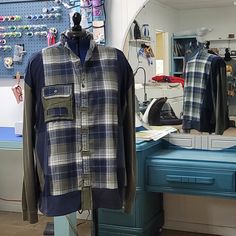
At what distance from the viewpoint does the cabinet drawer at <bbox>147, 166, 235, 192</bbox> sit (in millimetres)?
2596

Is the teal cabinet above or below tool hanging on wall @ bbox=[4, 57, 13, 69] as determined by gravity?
below

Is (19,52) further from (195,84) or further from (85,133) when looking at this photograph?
(85,133)

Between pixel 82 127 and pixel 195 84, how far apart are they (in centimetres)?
130

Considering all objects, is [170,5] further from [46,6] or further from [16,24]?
[16,24]

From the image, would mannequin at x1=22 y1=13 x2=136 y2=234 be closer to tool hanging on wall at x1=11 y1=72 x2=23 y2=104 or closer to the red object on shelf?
the red object on shelf

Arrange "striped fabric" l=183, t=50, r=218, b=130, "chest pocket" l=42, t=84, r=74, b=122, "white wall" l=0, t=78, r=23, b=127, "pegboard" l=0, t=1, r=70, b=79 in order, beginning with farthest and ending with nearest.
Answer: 1. "white wall" l=0, t=78, r=23, b=127
2. "pegboard" l=0, t=1, r=70, b=79
3. "striped fabric" l=183, t=50, r=218, b=130
4. "chest pocket" l=42, t=84, r=74, b=122

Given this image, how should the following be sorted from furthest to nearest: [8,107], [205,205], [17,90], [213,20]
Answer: [8,107], [17,90], [205,205], [213,20]

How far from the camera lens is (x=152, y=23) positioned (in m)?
2.95

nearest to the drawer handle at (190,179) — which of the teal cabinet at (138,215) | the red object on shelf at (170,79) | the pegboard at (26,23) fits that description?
the teal cabinet at (138,215)

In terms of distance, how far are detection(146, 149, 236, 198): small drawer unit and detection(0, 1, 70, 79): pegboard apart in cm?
124

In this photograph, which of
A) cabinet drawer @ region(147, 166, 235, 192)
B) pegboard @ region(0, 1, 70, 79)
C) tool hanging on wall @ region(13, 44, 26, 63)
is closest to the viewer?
cabinet drawer @ region(147, 166, 235, 192)

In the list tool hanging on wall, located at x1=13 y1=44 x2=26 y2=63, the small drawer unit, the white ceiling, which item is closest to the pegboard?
tool hanging on wall, located at x1=13 y1=44 x2=26 y2=63

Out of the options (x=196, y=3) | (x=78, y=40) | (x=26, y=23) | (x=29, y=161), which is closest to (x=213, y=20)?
(x=196, y=3)

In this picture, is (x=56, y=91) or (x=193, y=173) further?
(x=193, y=173)
